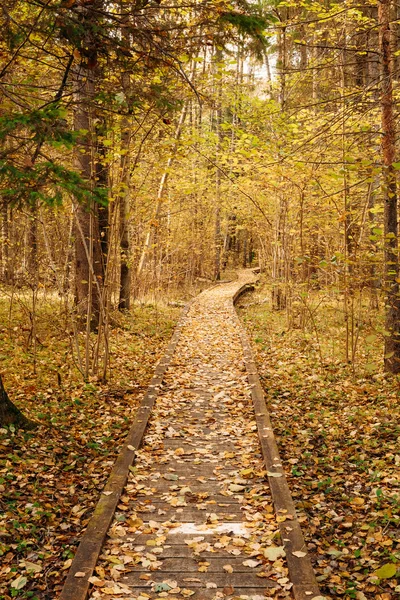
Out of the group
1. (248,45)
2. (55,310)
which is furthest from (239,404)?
(55,310)

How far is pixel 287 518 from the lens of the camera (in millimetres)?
4449

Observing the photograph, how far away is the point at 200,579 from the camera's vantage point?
380cm

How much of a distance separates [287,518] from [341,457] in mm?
2083

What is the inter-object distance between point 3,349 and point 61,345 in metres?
1.25

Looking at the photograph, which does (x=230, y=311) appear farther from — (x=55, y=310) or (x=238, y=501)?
(x=238, y=501)

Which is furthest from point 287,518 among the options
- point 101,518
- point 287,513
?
point 101,518

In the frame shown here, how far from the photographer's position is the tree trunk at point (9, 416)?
592 cm

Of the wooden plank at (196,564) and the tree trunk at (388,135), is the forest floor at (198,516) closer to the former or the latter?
the wooden plank at (196,564)

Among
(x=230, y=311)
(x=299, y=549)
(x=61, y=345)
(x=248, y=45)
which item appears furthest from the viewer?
(x=230, y=311)

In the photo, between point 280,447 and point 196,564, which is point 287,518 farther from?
point 280,447

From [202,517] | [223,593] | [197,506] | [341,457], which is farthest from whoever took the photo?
[341,457]

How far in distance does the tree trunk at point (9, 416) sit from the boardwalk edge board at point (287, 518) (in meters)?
2.87

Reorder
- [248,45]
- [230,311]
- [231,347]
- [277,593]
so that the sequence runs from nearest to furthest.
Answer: [277,593] < [248,45] < [231,347] < [230,311]

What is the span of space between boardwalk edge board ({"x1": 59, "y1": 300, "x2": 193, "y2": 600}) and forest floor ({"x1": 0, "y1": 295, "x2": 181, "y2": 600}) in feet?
0.78
